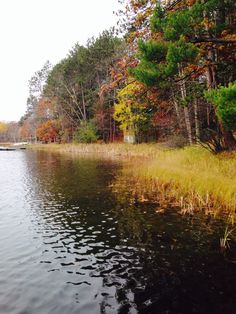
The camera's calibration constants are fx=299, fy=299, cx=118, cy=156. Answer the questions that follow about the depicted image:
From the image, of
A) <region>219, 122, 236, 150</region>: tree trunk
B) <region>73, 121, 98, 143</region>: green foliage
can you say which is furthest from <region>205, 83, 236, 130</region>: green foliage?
<region>73, 121, 98, 143</region>: green foliage

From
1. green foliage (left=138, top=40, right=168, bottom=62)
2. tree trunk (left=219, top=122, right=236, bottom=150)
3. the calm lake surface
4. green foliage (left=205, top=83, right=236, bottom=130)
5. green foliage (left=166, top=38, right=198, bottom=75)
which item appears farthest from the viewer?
A: tree trunk (left=219, top=122, right=236, bottom=150)

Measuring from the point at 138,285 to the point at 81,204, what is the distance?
24.9 feet

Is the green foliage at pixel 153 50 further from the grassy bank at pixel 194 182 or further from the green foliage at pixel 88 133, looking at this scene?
the green foliage at pixel 88 133

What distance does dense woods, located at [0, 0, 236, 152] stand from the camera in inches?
451

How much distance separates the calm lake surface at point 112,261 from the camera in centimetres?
561

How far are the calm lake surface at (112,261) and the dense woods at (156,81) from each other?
14.4 ft

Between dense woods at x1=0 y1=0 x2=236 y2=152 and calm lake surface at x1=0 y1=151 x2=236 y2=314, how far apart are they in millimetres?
4376

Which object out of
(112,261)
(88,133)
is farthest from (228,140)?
(88,133)

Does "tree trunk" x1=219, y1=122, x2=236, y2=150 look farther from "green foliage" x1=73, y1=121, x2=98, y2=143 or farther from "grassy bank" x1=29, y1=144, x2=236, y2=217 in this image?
"green foliage" x1=73, y1=121, x2=98, y2=143

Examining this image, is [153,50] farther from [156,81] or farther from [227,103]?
[227,103]

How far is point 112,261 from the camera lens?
7418 millimetres

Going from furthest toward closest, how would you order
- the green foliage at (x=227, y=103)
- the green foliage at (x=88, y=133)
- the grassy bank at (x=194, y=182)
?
the green foliage at (x=88, y=133)
the grassy bank at (x=194, y=182)
the green foliage at (x=227, y=103)

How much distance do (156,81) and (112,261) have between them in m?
7.28

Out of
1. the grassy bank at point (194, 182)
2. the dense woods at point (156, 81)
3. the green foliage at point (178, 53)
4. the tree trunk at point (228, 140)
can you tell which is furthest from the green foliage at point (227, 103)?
the tree trunk at point (228, 140)
